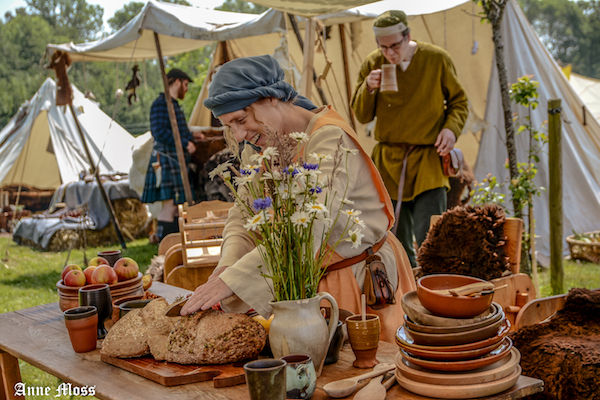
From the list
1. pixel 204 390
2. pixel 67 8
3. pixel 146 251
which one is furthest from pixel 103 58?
pixel 67 8

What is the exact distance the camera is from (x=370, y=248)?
2.17 m

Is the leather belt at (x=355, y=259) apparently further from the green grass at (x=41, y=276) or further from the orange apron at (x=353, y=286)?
the green grass at (x=41, y=276)

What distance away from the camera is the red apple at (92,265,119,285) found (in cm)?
241

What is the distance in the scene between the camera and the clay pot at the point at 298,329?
151 cm

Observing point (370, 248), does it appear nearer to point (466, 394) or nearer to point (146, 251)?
point (466, 394)

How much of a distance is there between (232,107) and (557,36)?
5460cm

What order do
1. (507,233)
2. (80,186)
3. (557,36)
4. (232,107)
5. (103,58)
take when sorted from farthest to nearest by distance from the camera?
(557,36) → (80,186) → (103,58) → (507,233) → (232,107)

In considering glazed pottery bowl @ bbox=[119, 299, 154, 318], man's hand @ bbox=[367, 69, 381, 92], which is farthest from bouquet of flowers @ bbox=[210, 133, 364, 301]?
man's hand @ bbox=[367, 69, 381, 92]

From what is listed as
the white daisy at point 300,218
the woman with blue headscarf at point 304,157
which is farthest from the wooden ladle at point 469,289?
the woman with blue headscarf at point 304,157

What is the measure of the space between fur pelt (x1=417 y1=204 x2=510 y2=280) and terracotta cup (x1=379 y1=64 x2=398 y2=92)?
0.84 metres

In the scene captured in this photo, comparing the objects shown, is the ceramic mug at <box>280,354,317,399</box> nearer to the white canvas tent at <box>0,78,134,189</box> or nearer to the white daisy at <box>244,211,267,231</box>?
the white daisy at <box>244,211,267,231</box>

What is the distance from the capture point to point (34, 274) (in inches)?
279

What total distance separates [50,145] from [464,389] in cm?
1271

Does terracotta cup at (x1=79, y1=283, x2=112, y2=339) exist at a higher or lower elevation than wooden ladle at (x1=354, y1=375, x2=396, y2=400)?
higher
